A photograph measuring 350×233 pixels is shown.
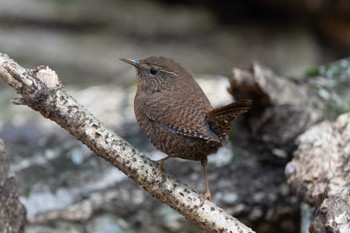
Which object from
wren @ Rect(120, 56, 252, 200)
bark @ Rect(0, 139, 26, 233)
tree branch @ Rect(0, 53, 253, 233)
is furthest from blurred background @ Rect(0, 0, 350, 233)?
tree branch @ Rect(0, 53, 253, 233)

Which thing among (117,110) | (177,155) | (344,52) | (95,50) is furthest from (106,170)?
(344,52)

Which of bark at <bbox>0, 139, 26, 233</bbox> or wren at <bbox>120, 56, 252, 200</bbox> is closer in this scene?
wren at <bbox>120, 56, 252, 200</bbox>

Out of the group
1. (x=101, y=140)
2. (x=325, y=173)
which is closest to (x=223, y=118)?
(x=101, y=140)

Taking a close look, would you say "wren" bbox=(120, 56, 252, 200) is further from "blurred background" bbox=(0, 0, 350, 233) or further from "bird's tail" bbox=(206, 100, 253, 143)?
"blurred background" bbox=(0, 0, 350, 233)

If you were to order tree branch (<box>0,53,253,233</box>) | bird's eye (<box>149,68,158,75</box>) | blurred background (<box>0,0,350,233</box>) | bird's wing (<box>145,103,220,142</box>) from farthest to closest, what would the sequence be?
1. blurred background (<box>0,0,350,233</box>)
2. bird's eye (<box>149,68,158,75</box>)
3. bird's wing (<box>145,103,220,142</box>)
4. tree branch (<box>0,53,253,233</box>)

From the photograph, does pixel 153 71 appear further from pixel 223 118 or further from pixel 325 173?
pixel 325 173

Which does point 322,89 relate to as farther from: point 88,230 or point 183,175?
point 88,230
